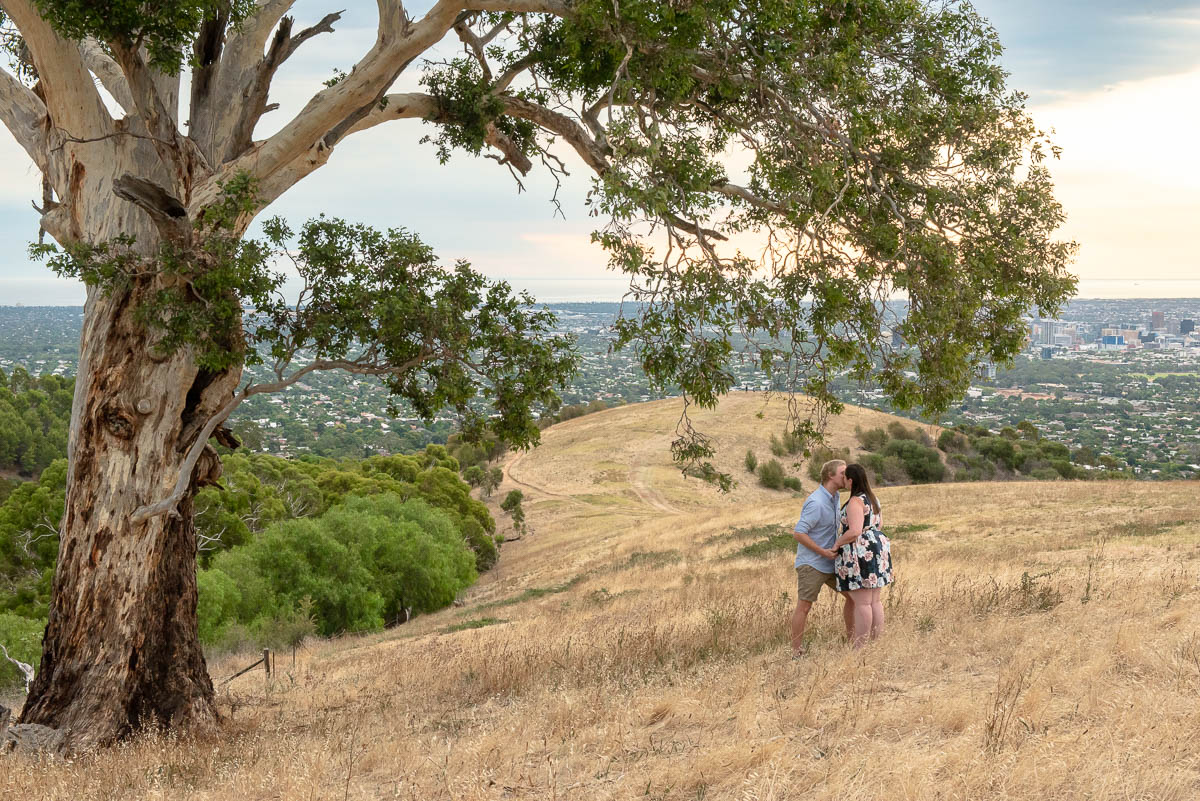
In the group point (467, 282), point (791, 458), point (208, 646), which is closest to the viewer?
point (467, 282)

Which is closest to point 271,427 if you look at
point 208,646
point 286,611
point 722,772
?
point 286,611

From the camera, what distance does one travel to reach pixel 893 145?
9562mm

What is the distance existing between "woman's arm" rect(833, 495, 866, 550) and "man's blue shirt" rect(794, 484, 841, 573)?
239mm

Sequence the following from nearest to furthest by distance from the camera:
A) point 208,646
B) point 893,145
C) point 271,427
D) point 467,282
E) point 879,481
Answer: point 467,282 < point 893,145 < point 208,646 < point 879,481 < point 271,427

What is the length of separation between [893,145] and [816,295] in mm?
1960

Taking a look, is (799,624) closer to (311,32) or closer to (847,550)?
(847,550)

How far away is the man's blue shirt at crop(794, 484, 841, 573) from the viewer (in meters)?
8.12

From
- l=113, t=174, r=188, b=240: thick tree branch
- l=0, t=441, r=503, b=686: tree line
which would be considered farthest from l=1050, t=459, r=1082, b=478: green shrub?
l=113, t=174, r=188, b=240: thick tree branch

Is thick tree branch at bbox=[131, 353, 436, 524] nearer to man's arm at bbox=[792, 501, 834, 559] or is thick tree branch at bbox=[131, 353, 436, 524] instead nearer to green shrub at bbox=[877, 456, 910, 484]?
man's arm at bbox=[792, 501, 834, 559]

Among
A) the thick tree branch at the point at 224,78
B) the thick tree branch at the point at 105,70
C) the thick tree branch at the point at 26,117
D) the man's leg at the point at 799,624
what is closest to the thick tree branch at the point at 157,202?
the thick tree branch at the point at 224,78

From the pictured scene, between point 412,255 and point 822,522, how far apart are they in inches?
181

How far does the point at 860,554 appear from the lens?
7.91 metres

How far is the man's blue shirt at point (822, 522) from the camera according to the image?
8.12m

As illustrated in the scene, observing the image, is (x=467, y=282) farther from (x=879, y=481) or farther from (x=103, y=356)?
(x=879, y=481)
